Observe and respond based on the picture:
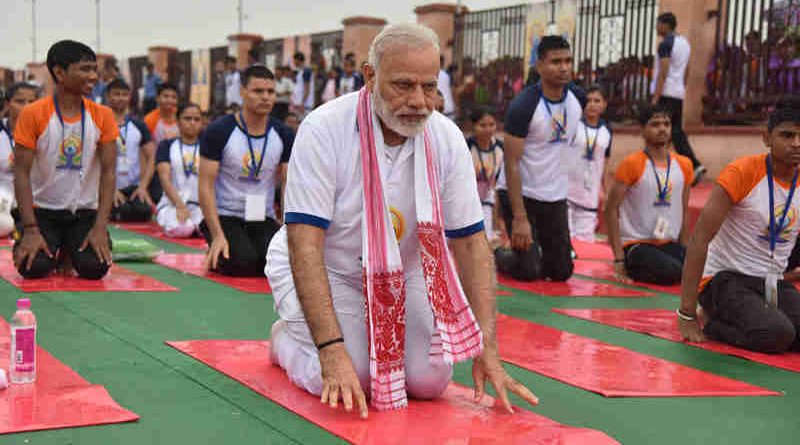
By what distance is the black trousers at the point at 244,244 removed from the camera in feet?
21.2

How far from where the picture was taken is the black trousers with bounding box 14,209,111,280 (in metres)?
5.80

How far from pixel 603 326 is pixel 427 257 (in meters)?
2.17

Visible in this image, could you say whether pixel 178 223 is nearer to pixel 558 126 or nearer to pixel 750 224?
pixel 558 126

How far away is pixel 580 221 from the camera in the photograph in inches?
357

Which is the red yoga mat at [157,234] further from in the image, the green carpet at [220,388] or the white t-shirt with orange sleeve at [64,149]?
the green carpet at [220,388]

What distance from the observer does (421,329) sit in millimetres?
3490

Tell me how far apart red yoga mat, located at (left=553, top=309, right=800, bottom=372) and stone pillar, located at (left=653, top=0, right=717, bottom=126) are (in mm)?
7376

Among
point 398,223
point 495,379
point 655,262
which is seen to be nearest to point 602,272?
point 655,262

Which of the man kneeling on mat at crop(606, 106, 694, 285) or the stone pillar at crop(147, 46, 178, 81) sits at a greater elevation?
the stone pillar at crop(147, 46, 178, 81)

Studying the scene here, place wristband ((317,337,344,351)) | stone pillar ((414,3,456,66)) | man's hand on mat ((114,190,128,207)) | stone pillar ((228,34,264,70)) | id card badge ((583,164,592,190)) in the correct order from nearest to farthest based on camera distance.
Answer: wristband ((317,337,344,351)), id card badge ((583,164,592,190)), man's hand on mat ((114,190,128,207)), stone pillar ((414,3,456,66)), stone pillar ((228,34,264,70))

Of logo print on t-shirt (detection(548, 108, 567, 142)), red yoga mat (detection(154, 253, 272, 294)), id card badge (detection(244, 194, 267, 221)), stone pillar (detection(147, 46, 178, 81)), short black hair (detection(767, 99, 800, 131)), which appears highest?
stone pillar (detection(147, 46, 178, 81))

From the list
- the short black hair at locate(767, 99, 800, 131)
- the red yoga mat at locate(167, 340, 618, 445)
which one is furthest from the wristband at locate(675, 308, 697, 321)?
the red yoga mat at locate(167, 340, 618, 445)

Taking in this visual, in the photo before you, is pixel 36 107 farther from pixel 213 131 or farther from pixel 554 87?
pixel 554 87

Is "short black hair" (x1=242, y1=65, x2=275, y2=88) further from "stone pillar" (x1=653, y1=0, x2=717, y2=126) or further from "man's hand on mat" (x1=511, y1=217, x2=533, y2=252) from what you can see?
"stone pillar" (x1=653, y1=0, x2=717, y2=126)
